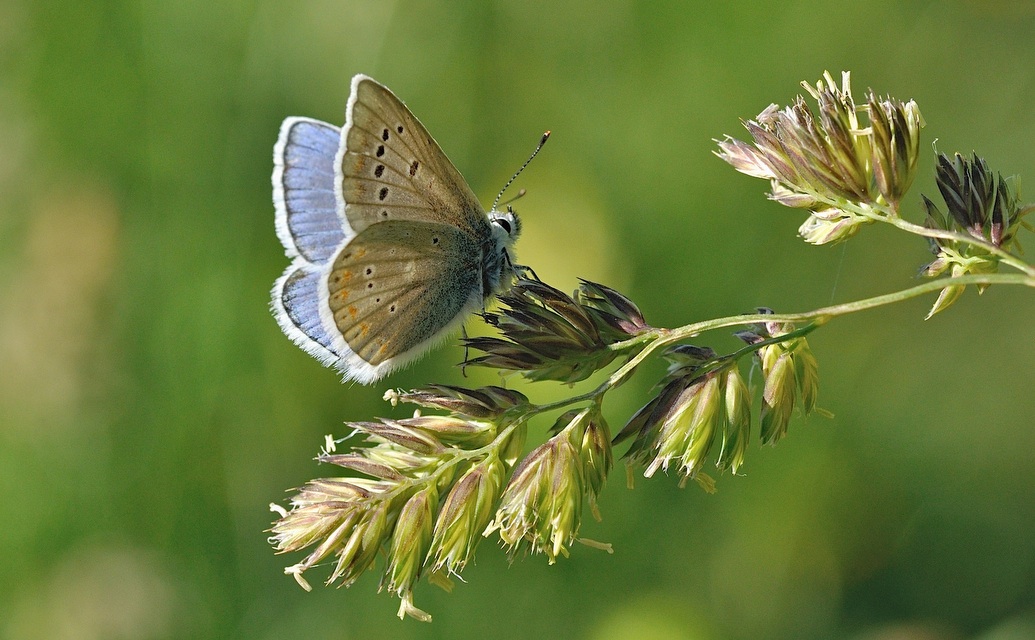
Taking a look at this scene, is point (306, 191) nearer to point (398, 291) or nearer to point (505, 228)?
point (398, 291)

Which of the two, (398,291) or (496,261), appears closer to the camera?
(398,291)

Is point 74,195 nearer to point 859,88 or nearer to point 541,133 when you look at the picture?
point 541,133

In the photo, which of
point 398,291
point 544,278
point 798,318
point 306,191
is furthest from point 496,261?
point 798,318

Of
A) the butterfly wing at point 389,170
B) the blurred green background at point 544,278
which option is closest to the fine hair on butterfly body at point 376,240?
the butterfly wing at point 389,170

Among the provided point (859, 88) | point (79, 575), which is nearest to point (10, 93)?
point (79, 575)

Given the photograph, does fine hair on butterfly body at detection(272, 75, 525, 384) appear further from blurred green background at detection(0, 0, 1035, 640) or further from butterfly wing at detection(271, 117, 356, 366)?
blurred green background at detection(0, 0, 1035, 640)

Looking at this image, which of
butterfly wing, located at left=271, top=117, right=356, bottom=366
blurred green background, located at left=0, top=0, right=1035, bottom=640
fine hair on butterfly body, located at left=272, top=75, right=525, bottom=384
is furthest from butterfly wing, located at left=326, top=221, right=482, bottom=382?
blurred green background, located at left=0, top=0, right=1035, bottom=640
